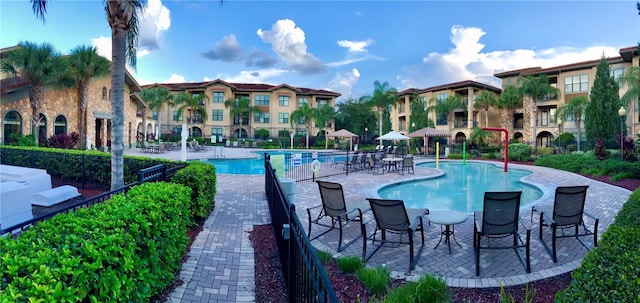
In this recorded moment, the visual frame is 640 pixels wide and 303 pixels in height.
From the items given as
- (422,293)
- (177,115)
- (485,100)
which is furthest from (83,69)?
(485,100)

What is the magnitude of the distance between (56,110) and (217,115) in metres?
31.4

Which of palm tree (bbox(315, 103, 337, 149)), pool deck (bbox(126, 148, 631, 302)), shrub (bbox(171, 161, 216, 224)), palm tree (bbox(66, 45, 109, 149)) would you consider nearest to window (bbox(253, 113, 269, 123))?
palm tree (bbox(315, 103, 337, 149))

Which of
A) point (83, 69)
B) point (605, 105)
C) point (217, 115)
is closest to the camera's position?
point (83, 69)

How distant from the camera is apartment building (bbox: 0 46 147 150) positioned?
61.6ft

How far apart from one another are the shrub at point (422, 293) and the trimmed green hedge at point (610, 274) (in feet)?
3.97

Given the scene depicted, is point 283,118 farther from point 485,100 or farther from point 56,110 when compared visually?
point 56,110

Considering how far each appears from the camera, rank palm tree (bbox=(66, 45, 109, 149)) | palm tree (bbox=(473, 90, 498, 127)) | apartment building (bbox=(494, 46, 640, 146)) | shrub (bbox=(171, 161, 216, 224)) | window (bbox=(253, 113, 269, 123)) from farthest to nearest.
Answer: window (bbox=(253, 113, 269, 123)), palm tree (bbox=(473, 90, 498, 127)), apartment building (bbox=(494, 46, 640, 146)), palm tree (bbox=(66, 45, 109, 149)), shrub (bbox=(171, 161, 216, 224))

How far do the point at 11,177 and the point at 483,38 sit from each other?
24848 mm

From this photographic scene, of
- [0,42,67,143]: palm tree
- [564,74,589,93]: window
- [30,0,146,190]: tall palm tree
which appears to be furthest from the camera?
[564,74,589,93]: window

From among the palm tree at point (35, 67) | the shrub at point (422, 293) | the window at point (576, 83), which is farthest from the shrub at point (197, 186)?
the window at point (576, 83)

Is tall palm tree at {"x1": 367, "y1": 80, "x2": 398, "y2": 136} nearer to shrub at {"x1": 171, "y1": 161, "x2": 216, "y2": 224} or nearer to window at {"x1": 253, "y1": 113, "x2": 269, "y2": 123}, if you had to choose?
window at {"x1": 253, "y1": 113, "x2": 269, "y2": 123}

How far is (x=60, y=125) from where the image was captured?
22719mm

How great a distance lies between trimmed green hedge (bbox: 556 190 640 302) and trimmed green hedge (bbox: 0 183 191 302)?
11.0ft

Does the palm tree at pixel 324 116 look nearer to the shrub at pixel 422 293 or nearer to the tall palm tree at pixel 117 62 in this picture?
the tall palm tree at pixel 117 62
